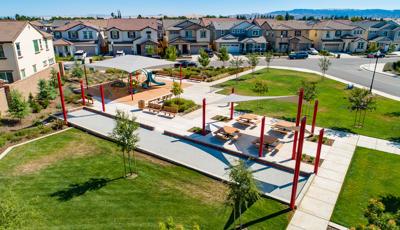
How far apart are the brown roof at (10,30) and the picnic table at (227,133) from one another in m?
26.2

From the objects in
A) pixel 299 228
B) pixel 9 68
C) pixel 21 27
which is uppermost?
pixel 21 27

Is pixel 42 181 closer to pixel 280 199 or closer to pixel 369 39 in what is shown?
pixel 280 199

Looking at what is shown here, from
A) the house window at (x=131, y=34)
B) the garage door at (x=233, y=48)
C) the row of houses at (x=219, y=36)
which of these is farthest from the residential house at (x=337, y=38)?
the house window at (x=131, y=34)

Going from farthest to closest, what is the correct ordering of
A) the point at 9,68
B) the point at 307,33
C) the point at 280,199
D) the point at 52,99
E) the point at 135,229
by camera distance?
the point at 307,33 < the point at 9,68 < the point at 52,99 < the point at 280,199 < the point at 135,229

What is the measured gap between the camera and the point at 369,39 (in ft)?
243

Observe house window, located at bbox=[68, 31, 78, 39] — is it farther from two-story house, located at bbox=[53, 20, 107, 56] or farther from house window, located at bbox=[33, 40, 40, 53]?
house window, located at bbox=[33, 40, 40, 53]

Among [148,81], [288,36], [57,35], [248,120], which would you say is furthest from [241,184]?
[57,35]

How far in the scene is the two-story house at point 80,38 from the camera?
62344 millimetres

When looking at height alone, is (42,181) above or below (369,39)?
below

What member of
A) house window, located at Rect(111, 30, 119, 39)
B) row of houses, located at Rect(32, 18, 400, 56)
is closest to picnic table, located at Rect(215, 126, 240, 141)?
row of houses, located at Rect(32, 18, 400, 56)

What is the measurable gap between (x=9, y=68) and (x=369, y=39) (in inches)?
3126

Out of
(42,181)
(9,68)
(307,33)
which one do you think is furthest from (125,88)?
(307,33)

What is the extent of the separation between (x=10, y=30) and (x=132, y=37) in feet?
104

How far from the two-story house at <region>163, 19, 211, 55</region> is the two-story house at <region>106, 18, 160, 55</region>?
3911 mm
